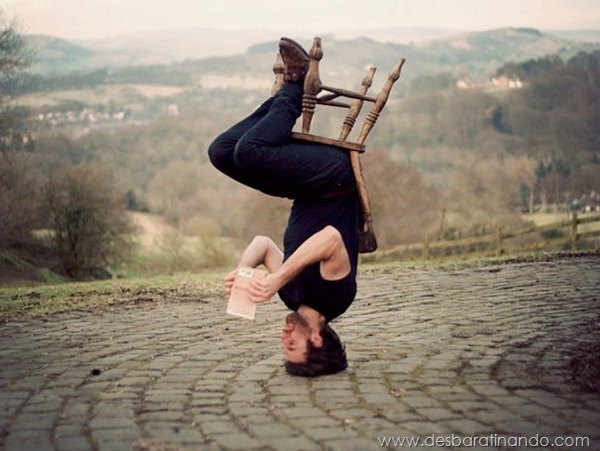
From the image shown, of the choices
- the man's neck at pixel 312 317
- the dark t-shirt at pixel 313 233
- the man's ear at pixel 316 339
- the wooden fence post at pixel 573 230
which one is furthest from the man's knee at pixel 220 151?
the wooden fence post at pixel 573 230

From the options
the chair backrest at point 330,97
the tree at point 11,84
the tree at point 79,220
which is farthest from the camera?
the tree at point 11,84

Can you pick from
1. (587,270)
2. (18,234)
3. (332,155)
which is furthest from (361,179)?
(18,234)

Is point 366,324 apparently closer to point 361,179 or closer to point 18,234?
point 361,179

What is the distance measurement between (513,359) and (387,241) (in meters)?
41.0

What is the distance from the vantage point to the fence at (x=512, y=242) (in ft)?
71.1

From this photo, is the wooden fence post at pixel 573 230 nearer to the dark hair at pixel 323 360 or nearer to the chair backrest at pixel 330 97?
the chair backrest at pixel 330 97

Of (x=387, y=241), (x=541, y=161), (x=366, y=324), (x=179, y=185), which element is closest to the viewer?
(x=366, y=324)

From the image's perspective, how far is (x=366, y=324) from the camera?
8008 millimetres

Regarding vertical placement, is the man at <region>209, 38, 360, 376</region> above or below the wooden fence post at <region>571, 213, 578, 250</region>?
above

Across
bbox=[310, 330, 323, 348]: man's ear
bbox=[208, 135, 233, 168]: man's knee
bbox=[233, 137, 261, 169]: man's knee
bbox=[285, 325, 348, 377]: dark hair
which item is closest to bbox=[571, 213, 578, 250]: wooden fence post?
bbox=[285, 325, 348, 377]: dark hair

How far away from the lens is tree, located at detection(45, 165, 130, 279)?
37938 millimetres

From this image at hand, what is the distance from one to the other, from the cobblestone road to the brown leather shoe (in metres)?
2.02

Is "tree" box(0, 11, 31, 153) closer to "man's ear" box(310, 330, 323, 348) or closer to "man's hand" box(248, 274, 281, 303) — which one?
"man's ear" box(310, 330, 323, 348)

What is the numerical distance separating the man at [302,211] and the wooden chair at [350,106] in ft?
0.19
